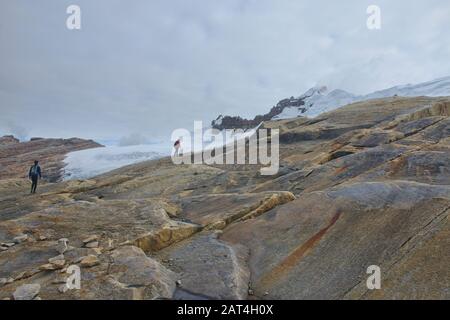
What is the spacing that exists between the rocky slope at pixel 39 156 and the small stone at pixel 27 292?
42.5 metres

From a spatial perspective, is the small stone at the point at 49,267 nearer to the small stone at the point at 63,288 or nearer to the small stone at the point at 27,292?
the small stone at the point at 27,292

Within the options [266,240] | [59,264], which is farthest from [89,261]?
[266,240]

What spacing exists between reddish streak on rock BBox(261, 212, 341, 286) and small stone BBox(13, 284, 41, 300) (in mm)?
5882

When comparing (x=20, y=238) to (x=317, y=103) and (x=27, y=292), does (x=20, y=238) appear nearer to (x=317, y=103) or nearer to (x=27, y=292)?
(x=27, y=292)

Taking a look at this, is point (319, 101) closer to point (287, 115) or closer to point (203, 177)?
point (287, 115)

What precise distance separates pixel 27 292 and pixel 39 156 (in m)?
66.1

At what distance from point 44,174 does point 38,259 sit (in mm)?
43643

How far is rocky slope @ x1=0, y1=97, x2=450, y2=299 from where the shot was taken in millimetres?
9125

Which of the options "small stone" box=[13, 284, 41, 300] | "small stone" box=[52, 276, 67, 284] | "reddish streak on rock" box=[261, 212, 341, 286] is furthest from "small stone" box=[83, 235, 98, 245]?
"reddish streak on rock" box=[261, 212, 341, 286]

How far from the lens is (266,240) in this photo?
12.0 meters

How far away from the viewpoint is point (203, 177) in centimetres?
2502

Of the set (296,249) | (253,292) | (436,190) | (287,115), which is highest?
(287,115)

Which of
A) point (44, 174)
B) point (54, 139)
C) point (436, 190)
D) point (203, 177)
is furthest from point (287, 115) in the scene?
point (436, 190)

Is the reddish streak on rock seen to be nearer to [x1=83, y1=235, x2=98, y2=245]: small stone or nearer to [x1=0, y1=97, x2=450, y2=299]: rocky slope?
[x1=0, y1=97, x2=450, y2=299]: rocky slope
